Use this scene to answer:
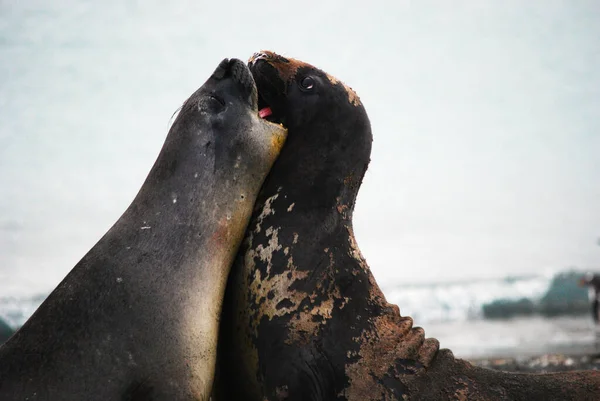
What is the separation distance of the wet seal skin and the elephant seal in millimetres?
150

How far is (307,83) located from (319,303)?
130 cm

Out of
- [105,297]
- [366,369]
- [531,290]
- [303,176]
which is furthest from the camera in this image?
[531,290]

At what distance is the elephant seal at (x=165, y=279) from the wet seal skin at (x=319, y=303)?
0.49 ft

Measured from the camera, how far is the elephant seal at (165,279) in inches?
112

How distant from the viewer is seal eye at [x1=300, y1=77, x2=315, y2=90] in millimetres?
3884

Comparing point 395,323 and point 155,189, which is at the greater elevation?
point 155,189

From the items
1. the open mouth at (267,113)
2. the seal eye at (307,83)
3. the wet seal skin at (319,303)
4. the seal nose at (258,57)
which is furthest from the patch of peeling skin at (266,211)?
the seal nose at (258,57)

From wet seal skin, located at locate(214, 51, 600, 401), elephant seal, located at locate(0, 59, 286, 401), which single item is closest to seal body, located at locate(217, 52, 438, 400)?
wet seal skin, located at locate(214, 51, 600, 401)

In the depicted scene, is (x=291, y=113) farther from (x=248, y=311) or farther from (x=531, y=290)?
(x=531, y=290)

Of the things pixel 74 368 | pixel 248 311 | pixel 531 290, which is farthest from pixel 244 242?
pixel 531 290

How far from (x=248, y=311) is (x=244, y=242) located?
39 centimetres

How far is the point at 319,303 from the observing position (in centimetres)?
334

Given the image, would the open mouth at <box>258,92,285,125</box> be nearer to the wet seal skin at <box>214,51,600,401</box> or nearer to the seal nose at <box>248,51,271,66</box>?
the wet seal skin at <box>214,51,600,401</box>

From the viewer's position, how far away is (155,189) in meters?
3.44
